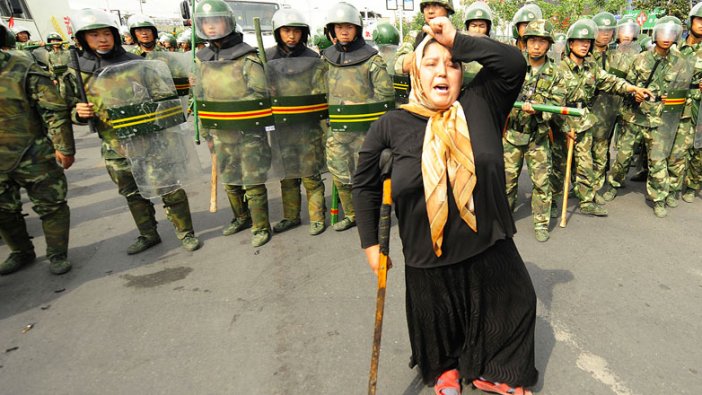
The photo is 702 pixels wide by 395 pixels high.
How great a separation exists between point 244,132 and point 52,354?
2.22 metres

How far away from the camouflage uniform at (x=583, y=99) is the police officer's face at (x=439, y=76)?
2.63m

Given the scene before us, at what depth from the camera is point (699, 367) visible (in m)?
2.35

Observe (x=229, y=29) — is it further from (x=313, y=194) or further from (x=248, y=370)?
(x=248, y=370)

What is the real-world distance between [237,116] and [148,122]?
77 centimetres

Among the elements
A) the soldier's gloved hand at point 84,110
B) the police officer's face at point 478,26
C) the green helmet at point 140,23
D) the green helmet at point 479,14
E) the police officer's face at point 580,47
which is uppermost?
the green helmet at point 140,23

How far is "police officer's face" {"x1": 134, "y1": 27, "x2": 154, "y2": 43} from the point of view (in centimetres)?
555

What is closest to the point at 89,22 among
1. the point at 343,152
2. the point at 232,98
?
the point at 232,98

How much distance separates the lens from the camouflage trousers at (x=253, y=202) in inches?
165

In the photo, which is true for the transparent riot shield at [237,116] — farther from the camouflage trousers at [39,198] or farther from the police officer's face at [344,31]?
the camouflage trousers at [39,198]

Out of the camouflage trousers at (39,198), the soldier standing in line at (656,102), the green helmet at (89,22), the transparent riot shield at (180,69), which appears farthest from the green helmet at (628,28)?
the camouflage trousers at (39,198)

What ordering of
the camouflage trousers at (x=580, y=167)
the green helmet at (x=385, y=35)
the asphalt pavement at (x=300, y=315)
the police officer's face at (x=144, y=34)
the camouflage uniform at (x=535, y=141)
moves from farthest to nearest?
the green helmet at (x=385, y=35), the police officer's face at (x=144, y=34), the camouflage trousers at (x=580, y=167), the camouflage uniform at (x=535, y=141), the asphalt pavement at (x=300, y=315)

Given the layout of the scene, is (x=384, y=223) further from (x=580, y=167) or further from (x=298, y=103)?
(x=580, y=167)

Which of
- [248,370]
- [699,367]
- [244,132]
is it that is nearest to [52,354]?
[248,370]

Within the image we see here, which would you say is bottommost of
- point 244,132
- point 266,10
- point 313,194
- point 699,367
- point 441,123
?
point 699,367
